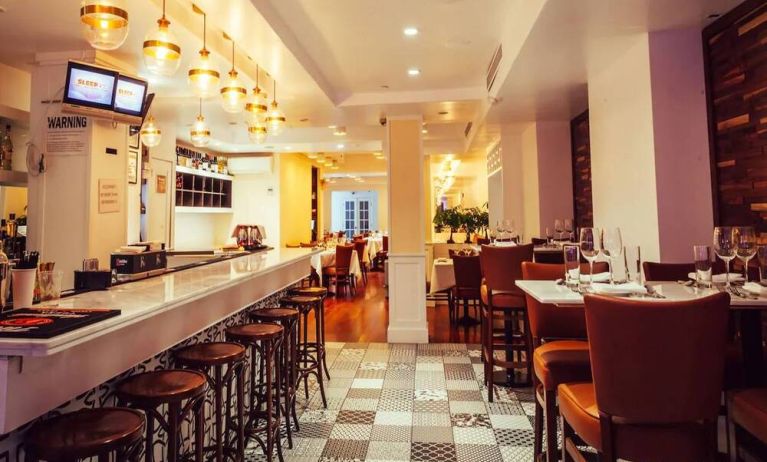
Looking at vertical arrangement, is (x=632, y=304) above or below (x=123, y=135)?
below

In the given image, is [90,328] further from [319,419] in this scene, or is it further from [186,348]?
[319,419]

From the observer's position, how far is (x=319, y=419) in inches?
112

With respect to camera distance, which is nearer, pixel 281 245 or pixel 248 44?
pixel 248 44

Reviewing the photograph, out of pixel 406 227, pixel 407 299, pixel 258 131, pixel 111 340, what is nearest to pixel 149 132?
pixel 258 131

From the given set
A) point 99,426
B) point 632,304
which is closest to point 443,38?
point 632,304

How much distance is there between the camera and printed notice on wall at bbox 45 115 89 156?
3.65 meters

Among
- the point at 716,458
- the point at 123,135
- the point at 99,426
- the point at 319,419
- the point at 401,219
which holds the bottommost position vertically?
the point at 319,419

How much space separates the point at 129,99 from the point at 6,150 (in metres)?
1.57

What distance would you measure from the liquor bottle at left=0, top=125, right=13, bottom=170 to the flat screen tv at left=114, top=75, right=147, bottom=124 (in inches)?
56.5

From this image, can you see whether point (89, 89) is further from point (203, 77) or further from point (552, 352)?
point (552, 352)

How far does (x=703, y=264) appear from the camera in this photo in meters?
1.76

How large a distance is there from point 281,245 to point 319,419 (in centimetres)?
679

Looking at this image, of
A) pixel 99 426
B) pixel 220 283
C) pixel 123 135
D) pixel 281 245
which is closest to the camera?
pixel 99 426

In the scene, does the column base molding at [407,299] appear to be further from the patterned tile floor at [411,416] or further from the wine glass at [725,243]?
the wine glass at [725,243]
